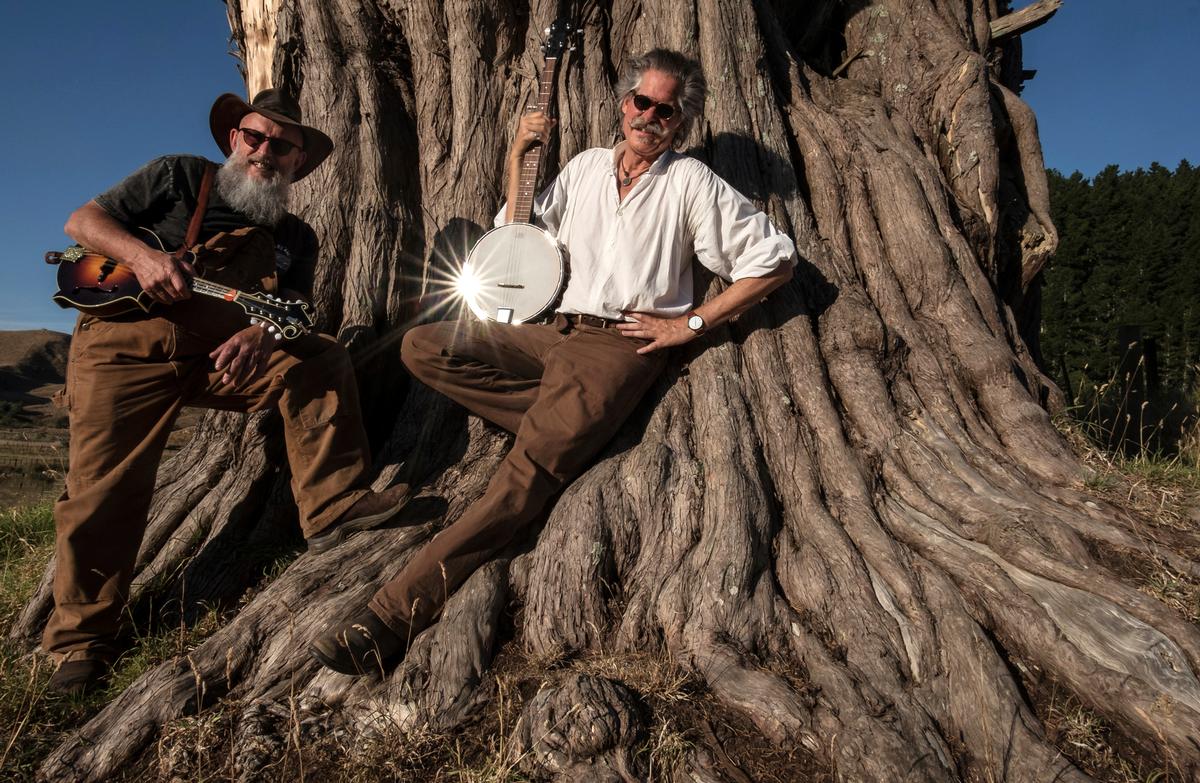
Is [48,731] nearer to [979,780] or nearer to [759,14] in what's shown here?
[979,780]

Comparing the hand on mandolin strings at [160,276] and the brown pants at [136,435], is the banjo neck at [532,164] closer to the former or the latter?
the brown pants at [136,435]

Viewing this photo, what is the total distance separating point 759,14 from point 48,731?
529 centimetres

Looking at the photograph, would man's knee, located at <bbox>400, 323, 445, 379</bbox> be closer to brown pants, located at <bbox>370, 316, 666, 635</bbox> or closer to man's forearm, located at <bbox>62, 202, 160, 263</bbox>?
brown pants, located at <bbox>370, 316, 666, 635</bbox>

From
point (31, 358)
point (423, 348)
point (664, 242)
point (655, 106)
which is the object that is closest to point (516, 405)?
point (423, 348)

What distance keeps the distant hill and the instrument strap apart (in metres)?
13.5

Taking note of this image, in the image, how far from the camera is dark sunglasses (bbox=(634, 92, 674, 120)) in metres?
3.75

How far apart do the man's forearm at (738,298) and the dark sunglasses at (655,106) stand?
92 centimetres

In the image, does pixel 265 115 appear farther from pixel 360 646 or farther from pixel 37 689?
pixel 37 689

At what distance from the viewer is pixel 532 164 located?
161 inches

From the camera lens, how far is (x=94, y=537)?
10.8 ft

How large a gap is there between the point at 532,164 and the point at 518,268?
625 mm

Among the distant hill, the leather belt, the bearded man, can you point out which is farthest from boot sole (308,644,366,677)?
the distant hill

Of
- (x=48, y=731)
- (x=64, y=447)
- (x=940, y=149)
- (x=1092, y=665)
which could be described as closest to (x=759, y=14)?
(x=940, y=149)

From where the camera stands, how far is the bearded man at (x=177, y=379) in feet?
10.8
